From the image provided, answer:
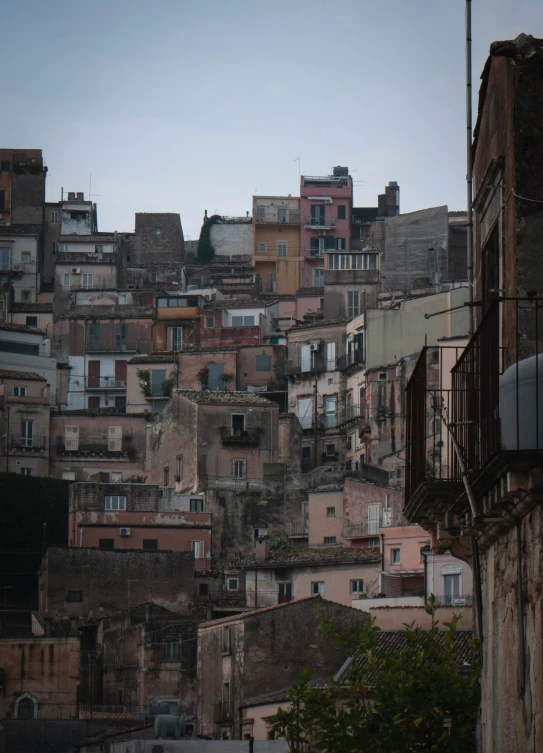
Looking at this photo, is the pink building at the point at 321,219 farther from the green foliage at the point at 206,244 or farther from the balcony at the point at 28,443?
the balcony at the point at 28,443

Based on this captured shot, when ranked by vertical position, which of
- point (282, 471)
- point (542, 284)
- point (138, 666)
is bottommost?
point (138, 666)

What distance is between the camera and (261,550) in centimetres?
6538

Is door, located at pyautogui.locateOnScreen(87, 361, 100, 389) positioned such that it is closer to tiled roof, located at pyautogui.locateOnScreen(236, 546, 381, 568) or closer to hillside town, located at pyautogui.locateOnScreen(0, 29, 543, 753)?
hillside town, located at pyautogui.locateOnScreen(0, 29, 543, 753)

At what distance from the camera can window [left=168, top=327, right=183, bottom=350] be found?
97.7m

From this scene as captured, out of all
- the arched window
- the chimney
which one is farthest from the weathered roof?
the arched window

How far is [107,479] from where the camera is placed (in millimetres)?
82875

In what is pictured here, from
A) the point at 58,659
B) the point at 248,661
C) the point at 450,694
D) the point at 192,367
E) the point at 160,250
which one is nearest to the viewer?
the point at 450,694

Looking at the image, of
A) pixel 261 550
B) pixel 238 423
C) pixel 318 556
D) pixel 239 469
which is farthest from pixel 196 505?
pixel 318 556

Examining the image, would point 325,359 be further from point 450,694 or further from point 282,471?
point 450,694

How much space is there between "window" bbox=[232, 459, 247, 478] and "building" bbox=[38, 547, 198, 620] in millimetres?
9495

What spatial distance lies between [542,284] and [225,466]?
65837mm

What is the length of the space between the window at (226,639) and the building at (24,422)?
3307 cm

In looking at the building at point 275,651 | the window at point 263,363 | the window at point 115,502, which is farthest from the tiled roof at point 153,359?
the building at point 275,651

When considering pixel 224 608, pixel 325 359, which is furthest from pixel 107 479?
pixel 224 608
